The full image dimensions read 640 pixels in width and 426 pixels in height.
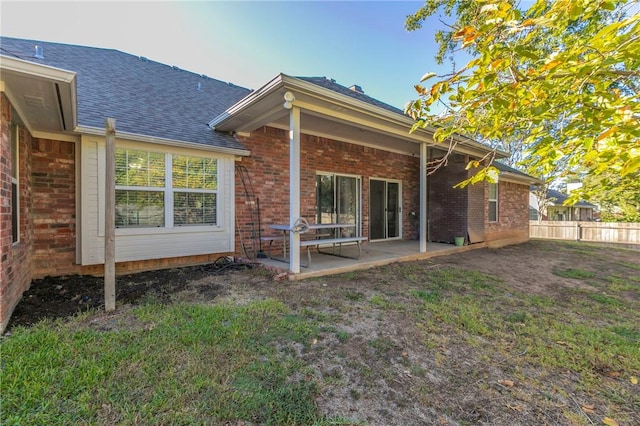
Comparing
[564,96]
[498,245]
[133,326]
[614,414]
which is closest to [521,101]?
[564,96]

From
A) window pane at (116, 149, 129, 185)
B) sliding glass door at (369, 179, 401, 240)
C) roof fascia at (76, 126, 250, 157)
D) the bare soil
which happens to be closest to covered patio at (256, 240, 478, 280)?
the bare soil

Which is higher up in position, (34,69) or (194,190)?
(34,69)

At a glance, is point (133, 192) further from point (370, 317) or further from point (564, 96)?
point (564, 96)

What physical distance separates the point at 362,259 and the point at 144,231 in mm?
4503

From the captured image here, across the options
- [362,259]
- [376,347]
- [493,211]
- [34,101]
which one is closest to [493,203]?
[493,211]

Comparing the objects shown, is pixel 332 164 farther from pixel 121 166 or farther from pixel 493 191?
pixel 493 191

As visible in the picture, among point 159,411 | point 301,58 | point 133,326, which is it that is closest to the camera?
point 159,411

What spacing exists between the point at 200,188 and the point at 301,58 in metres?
6.87

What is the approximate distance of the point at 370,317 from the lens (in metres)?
3.62

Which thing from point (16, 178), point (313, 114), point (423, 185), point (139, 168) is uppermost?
point (313, 114)

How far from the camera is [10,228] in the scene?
3092 millimetres

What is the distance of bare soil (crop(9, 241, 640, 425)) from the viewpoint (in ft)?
6.81

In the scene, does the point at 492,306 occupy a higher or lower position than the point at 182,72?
lower

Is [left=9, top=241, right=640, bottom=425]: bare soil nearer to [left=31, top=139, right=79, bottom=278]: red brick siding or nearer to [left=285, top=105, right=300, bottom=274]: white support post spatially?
[left=31, top=139, right=79, bottom=278]: red brick siding
